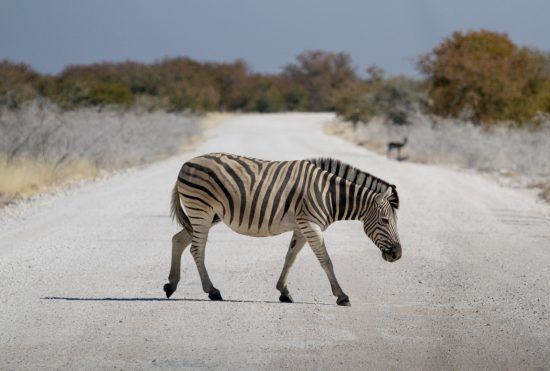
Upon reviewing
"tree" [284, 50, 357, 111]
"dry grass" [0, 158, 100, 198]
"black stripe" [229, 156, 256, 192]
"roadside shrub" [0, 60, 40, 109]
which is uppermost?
"black stripe" [229, 156, 256, 192]

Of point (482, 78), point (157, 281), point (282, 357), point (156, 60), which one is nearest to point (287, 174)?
point (157, 281)

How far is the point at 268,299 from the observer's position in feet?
30.7

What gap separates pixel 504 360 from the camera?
6.99 metres

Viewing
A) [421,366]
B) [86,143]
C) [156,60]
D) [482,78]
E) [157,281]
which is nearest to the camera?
[421,366]

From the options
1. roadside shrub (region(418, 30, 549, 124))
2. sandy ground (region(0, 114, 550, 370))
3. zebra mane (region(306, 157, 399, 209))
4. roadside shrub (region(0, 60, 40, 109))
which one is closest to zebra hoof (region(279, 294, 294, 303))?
sandy ground (region(0, 114, 550, 370))

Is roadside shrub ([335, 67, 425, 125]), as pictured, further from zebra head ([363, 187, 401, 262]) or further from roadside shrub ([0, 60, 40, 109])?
zebra head ([363, 187, 401, 262])

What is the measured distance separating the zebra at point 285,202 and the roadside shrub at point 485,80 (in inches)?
1096

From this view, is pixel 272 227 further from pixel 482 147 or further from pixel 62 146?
pixel 482 147

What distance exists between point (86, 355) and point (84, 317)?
4.61ft

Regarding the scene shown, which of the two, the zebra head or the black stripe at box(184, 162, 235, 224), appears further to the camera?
the black stripe at box(184, 162, 235, 224)

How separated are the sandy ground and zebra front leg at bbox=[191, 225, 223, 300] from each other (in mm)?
155

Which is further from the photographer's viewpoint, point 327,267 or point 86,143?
point 86,143

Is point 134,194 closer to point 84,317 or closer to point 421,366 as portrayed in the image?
point 84,317

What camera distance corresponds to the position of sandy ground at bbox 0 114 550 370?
709cm
